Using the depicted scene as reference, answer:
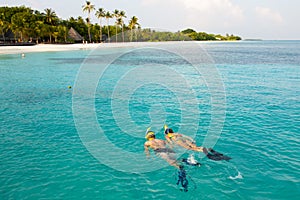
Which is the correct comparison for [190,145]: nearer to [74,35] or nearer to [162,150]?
[162,150]

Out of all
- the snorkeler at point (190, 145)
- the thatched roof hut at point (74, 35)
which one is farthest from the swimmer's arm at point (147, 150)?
the thatched roof hut at point (74, 35)

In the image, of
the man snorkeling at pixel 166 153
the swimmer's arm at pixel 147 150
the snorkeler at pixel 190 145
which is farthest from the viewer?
the swimmer's arm at pixel 147 150

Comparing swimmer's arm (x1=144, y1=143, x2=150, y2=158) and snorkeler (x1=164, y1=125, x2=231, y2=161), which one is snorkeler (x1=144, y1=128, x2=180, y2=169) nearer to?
swimmer's arm (x1=144, y1=143, x2=150, y2=158)

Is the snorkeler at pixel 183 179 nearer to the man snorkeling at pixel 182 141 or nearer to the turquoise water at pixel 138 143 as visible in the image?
the turquoise water at pixel 138 143

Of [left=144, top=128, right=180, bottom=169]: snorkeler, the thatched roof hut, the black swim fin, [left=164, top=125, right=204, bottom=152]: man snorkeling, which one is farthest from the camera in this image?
the thatched roof hut

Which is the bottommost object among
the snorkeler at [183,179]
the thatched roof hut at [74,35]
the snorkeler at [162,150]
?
the snorkeler at [183,179]

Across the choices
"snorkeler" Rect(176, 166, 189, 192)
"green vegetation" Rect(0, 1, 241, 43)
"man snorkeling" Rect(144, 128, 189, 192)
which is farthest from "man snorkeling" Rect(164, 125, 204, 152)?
"green vegetation" Rect(0, 1, 241, 43)

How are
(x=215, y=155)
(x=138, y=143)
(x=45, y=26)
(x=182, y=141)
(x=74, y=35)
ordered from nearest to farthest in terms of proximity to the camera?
(x=215, y=155), (x=182, y=141), (x=138, y=143), (x=45, y=26), (x=74, y=35)

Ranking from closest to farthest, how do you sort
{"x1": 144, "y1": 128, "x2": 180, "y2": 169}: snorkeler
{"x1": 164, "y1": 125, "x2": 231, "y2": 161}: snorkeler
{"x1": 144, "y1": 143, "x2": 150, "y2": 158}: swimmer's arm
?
{"x1": 144, "y1": 128, "x2": 180, "y2": 169}: snorkeler < {"x1": 164, "y1": 125, "x2": 231, "y2": 161}: snorkeler < {"x1": 144, "y1": 143, "x2": 150, "y2": 158}: swimmer's arm

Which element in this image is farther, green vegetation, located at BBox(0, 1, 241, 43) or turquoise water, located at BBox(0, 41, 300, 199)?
green vegetation, located at BBox(0, 1, 241, 43)

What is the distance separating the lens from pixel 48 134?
16328mm

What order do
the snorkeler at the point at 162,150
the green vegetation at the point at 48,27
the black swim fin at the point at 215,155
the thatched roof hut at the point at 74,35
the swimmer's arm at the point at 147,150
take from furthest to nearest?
the thatched roof hut at the point at 74,35
the green vegetation at the point at 48,27
the swimmer's arm at the point at 147,150
the black swim fin at the point at 215,155
the snorkeler at the point at 162,150

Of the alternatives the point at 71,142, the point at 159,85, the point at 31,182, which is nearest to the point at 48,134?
the point at 71,142

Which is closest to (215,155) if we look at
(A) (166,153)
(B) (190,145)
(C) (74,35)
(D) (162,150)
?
(B) (190,145)
